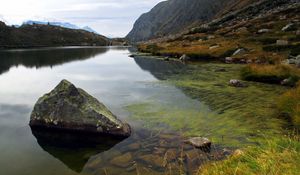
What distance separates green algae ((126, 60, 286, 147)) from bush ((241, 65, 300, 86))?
1.85m

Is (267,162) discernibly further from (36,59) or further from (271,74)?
(36,59)

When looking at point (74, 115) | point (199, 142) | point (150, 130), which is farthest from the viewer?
point (74, 115)

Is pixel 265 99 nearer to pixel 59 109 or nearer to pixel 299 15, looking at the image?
pixel 59 109

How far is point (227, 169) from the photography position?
858 cm

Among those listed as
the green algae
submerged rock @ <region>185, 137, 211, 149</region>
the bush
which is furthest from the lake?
the bush

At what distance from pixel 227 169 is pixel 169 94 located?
1972cm

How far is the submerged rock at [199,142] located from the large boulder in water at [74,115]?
3.67 m

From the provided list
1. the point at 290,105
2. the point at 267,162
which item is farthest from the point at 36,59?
the point at 267,162

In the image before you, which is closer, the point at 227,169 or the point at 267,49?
the point at 227,169

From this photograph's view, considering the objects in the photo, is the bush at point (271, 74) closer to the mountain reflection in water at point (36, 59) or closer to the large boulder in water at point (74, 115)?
the large boulder in water at point (74, 115)

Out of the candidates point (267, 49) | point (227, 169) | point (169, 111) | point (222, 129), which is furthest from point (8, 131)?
point (267, 49)

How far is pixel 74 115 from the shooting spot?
1762cm

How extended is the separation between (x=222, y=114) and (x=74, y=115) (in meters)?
9.71

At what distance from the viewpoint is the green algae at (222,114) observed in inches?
646
